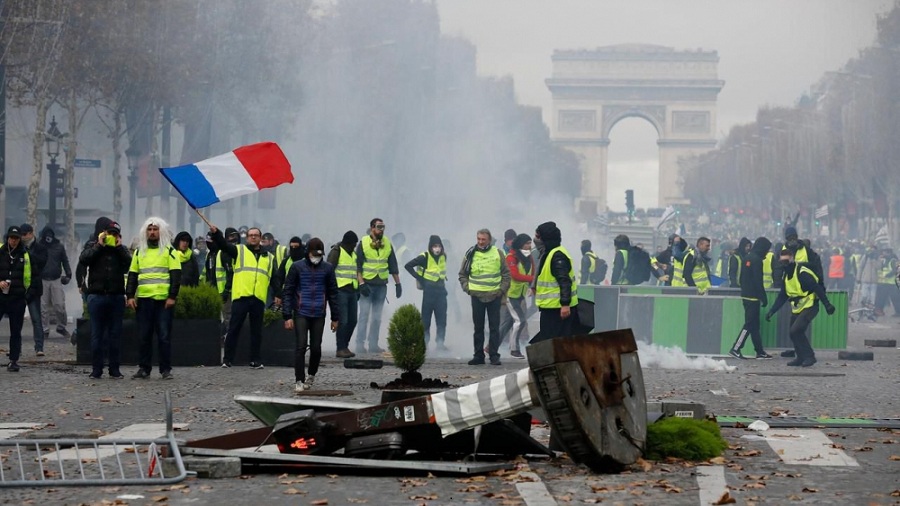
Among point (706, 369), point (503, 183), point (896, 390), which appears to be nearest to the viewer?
point (896, 390)

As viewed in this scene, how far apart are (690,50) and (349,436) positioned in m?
141

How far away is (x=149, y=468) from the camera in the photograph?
368 inches

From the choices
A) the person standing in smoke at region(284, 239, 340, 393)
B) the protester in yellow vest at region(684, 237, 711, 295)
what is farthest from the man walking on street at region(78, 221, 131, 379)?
the protester in yellow vest at region(684, 237, 711, 295)

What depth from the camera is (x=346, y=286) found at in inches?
810

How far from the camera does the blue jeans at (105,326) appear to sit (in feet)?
54.8

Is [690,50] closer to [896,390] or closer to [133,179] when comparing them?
[133,179]

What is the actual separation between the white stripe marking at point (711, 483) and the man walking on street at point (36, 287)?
440 inches

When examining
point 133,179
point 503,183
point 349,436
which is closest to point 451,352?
point 349,436

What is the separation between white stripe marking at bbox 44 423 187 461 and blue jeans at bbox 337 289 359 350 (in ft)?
26.9

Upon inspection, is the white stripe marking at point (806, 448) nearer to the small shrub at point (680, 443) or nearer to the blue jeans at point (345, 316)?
the small shrub at point (680, 443)

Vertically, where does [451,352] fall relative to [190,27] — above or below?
below

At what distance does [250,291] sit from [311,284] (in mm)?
2674

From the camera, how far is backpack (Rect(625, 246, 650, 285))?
3059 centimetres

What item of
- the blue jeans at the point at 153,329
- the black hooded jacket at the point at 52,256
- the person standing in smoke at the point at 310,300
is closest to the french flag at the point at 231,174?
the blue jeans at the point at 153,329
